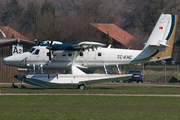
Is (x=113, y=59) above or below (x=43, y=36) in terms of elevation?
below

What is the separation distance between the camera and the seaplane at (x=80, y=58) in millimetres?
26859

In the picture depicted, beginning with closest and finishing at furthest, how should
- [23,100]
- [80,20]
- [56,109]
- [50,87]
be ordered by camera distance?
[56,109], [23,100], [50,87], [80,20]

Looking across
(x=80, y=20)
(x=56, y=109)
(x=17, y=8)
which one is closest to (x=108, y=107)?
(x=56, y=109)

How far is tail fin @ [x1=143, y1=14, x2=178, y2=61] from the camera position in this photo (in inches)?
1181

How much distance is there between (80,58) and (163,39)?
802cm

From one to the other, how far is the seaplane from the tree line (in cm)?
3216

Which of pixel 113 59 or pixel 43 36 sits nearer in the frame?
pixel 113 59

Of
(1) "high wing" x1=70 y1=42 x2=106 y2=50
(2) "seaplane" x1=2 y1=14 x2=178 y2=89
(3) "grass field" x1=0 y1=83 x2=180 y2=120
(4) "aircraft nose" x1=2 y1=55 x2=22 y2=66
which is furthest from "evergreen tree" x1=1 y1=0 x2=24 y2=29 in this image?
(3) "grass field" x1=0 y1=83 x2=180 y2=120

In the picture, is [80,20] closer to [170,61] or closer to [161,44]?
[170,61]

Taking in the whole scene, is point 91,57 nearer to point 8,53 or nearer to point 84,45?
point 84,45

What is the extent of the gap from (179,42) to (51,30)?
35.1 m

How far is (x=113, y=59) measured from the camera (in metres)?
29.5

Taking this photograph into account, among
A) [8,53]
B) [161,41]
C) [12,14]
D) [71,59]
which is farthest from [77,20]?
[12,14]

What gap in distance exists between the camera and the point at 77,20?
67125mm
